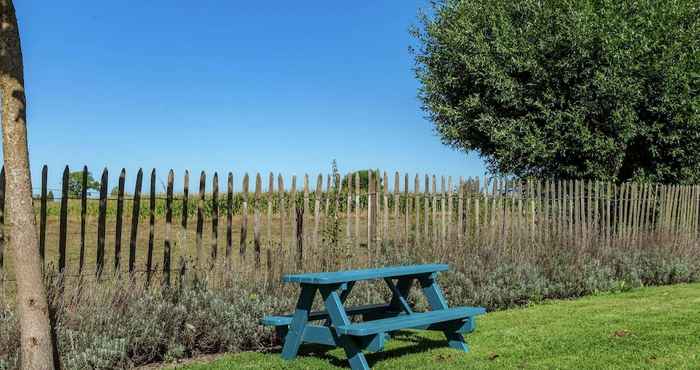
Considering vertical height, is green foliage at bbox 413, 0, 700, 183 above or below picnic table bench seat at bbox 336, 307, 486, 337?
above

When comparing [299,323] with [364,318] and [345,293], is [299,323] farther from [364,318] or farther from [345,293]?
[364,318]

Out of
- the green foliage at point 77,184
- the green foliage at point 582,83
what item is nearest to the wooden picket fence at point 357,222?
the green foliage at point 77,184

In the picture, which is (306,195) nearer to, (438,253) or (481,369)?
(438,253)

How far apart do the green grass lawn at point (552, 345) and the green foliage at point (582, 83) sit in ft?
26.7

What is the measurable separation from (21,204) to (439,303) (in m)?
4.11

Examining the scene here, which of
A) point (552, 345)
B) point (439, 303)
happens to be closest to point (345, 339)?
point (439, 303)

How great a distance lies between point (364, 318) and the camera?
26.3 ft

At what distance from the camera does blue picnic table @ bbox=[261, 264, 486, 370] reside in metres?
6.44

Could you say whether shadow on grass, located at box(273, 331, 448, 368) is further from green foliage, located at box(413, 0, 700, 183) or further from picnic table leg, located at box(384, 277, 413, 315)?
green foliage, located at box(413, 0, 700, 183)

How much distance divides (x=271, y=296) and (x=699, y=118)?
13.7 m

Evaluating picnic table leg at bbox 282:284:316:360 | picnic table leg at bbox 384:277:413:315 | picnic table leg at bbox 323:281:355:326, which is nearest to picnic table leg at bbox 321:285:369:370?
picnic table leg at bbox 282:284:316:360

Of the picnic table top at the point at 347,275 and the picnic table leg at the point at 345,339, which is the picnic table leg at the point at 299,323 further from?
the picnic table leg at the point at 345,339

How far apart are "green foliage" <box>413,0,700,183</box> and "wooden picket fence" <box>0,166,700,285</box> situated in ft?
4.58

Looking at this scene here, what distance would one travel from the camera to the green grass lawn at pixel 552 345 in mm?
6914
